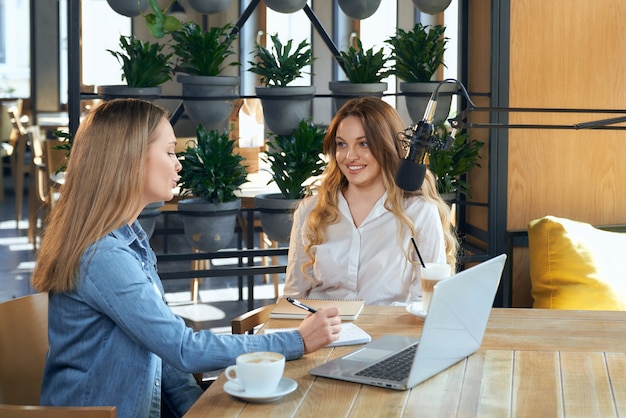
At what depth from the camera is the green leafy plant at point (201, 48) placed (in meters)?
3.56

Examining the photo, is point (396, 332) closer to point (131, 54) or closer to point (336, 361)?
point (336, 361)

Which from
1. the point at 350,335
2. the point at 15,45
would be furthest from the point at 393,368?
the point at 15,45

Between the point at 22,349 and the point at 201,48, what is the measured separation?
1.69 meters

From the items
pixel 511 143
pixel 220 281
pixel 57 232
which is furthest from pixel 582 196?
pixel 220 281

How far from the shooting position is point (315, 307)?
235cm

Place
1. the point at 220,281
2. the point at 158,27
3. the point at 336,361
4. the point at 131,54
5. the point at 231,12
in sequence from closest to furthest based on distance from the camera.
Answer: the point at 336,361
the point at 158,27
the point at 131,54
the point at 220,281
the point at 231,12

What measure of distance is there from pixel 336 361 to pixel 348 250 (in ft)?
3.35

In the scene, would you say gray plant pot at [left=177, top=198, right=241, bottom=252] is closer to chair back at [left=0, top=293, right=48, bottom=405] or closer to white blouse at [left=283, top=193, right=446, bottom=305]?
white blouse at [left=283, top=193, right=446, bottom=305]

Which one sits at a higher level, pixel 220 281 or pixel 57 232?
pixel 57 232

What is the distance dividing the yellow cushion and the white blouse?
688mm

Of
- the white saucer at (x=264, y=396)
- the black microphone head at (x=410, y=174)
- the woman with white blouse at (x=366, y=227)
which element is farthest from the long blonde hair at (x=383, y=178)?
the white saucer at (x=264, y=396)

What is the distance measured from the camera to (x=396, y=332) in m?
2.21

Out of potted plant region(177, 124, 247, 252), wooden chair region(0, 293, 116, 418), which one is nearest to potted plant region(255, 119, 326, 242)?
potted plant region(177, 124, 247, 252)

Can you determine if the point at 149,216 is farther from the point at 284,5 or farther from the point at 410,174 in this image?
the point at 410,174
